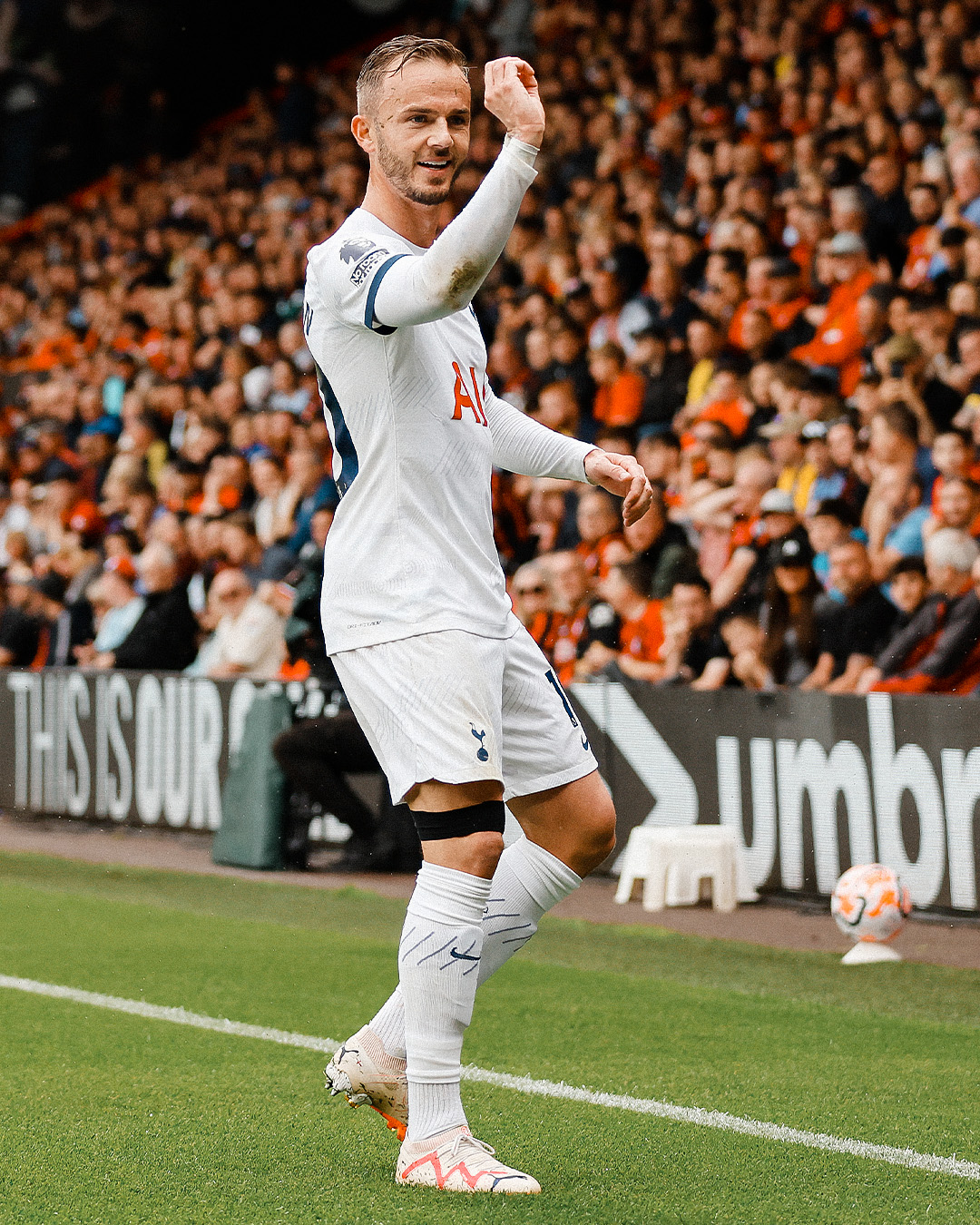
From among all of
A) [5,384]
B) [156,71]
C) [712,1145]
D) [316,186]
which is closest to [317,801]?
[712,1145]

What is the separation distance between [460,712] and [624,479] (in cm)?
65

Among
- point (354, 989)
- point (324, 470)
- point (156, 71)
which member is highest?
point (156, 71)

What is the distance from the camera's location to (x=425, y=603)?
133 inches

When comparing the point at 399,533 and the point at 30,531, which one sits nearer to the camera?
the point at 399,533

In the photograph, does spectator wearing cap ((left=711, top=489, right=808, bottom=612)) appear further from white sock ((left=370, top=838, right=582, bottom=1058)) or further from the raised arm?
the raised arm

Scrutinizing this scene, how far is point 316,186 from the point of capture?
17.1 metres

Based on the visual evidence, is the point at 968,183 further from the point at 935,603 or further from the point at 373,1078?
the point at 373,1078

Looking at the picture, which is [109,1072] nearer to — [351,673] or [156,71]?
[351,673]

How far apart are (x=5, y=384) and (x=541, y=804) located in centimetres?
1699

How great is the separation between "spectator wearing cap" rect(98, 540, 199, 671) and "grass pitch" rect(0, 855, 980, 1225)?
3803 millimetres

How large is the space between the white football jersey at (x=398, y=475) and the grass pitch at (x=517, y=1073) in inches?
45.6

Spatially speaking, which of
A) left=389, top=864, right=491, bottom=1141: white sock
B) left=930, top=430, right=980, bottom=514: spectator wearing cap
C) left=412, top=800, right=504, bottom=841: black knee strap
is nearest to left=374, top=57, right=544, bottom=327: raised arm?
left=412, top=800, right=504, bottom=841: black knee strap

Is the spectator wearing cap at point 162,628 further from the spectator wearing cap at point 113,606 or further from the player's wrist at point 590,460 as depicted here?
the player's wrist at point 590,460

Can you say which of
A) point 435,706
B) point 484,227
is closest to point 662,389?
point 435,706
